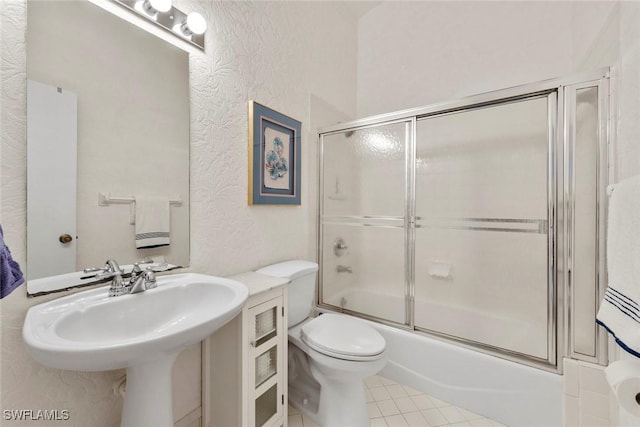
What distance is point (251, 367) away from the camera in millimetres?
1100

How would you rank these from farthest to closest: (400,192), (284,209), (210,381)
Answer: (400,192), (284,209), (210,381)

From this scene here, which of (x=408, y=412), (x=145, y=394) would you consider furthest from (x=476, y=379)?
(x=145, y=394)

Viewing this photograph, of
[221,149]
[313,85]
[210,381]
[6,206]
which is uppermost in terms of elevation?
[313,85]

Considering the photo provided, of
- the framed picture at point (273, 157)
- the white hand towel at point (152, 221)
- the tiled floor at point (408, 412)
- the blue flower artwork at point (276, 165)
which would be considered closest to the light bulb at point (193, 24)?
the framed picture at point (273, 157)

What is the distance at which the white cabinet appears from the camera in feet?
3.53

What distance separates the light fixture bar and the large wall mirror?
0.20ft

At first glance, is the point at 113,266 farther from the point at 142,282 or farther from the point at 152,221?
the point at 152,221

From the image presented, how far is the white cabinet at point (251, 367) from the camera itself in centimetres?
108

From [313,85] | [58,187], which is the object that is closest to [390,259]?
[313,85]

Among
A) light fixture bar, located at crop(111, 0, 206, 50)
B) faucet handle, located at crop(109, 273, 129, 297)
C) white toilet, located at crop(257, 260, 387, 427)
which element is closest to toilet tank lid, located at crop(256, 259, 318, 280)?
white toilet, located at crop(257, 260, 387, 427)

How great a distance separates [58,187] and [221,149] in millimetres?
640

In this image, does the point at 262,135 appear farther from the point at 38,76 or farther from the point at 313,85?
the point at 38,76

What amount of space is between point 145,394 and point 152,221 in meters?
0.61

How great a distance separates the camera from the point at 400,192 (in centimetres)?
187
